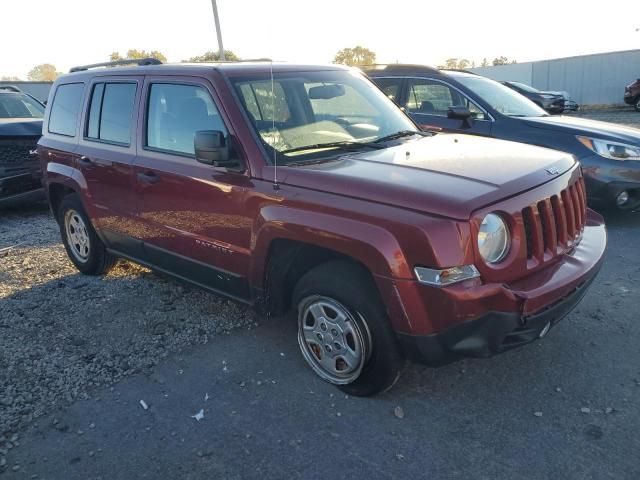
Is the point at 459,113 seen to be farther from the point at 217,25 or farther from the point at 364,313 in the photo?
the point at 217,25

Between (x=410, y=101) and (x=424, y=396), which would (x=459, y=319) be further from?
(x=410, y=101)

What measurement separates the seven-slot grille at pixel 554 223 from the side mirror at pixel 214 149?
1722mm

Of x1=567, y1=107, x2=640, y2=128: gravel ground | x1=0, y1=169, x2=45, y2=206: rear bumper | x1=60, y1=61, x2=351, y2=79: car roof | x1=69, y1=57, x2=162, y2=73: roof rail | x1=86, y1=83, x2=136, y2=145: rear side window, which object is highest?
x1=69, y1=57, x2=162, y2=73: roof rail

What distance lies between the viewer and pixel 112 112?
452cm

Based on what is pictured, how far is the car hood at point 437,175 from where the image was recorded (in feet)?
8.79

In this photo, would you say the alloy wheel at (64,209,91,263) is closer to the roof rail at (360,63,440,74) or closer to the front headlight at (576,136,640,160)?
the roof rail at (360,63,440,74)

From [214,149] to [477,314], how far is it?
5.84 ft

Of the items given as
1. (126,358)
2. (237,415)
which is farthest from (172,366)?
(237,415)

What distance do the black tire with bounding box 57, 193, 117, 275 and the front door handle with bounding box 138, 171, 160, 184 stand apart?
129cm

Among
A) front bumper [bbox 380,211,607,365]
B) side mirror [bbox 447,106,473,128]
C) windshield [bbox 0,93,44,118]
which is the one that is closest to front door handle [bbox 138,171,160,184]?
front bumper [bbox 380,211,607,365]

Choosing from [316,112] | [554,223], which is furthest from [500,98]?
[554,223]

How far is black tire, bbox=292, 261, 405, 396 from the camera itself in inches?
115

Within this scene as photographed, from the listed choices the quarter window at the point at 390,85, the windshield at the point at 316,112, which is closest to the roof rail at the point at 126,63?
the windshield at the point at 316,112

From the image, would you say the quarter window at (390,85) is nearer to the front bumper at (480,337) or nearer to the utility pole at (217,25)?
the front bumper at (480,337)
